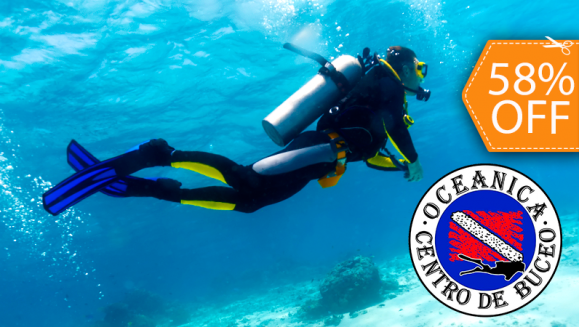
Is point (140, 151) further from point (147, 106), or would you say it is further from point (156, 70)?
point (147, 106)

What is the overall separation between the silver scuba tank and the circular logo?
1929 mm

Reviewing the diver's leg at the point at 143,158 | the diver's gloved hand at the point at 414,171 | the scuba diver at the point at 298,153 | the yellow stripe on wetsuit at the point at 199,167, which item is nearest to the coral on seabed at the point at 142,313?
the scuba diver at the point at 298,153

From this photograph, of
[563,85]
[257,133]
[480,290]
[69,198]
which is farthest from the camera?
[257,133]

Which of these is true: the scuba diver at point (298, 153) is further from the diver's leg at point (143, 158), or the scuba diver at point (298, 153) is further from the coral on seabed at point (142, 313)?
the coral on seabed at point (142, 313)

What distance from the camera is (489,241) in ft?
13.8

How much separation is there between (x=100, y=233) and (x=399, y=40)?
37049 mm

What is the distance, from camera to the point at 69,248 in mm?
41406

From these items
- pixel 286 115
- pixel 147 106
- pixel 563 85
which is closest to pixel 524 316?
pixel 563 85

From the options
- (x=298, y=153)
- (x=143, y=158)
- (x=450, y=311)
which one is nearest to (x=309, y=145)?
(x=298, y=153)

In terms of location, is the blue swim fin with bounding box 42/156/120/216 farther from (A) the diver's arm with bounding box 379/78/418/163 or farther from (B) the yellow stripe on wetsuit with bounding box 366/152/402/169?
(B) the yellow stripe on wetsuit with bounding box 366/152/402/169

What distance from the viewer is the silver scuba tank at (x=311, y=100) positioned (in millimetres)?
3773

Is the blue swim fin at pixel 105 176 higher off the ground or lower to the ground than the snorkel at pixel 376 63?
lower

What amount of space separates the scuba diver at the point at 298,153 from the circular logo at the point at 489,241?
27.9 inches

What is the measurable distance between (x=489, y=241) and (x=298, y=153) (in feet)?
9.52
